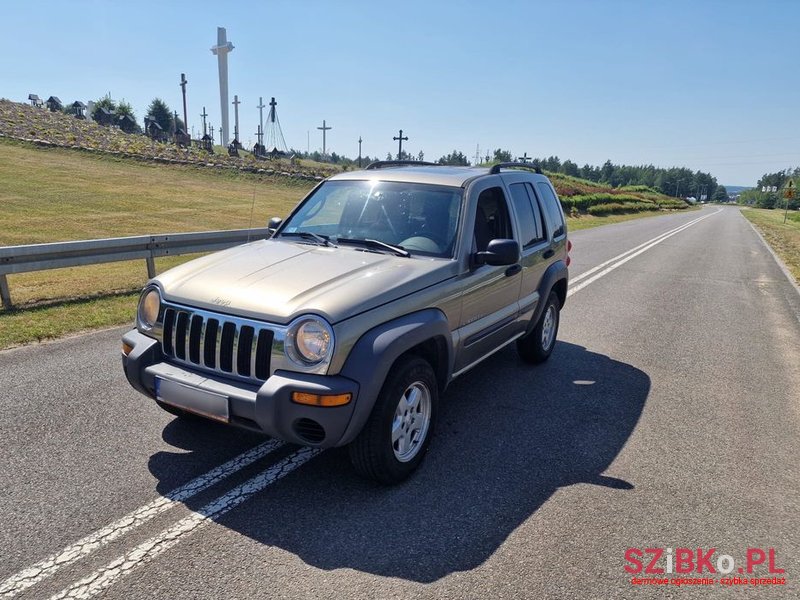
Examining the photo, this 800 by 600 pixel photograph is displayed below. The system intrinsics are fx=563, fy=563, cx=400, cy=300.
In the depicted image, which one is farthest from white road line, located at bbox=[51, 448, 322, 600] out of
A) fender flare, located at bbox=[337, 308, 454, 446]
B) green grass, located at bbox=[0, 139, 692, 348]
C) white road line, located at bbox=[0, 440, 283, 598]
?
green grass, located at bbox=[0, 139, 692, 348]

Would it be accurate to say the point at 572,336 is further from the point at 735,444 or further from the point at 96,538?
the point at 96,538

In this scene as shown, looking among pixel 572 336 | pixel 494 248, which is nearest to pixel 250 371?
pixel 494 248

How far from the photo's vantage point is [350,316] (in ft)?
10.5

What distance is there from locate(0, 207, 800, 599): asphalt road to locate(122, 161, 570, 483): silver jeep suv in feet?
1.54

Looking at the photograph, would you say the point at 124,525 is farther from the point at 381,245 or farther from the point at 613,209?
the point at 613,209

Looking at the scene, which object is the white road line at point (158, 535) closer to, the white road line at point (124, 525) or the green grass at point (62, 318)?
the white road line at point (124, 525)

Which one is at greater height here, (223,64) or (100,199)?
(223,64)

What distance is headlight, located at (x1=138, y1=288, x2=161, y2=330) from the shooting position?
3707 millimetres

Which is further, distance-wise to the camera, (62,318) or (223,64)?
(223,64)

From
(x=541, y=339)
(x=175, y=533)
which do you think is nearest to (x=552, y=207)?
(x=541, y=339)

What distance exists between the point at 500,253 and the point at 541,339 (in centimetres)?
218

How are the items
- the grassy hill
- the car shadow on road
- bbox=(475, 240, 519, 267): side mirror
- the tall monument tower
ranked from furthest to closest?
the tall monument tower
the grassy hill
bbox=(475, 240, 519, 267): side mirror
the car shadow on road

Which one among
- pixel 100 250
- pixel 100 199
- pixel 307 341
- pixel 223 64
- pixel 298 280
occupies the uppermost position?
pixel 223 64

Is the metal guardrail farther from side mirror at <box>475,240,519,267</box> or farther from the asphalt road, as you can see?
side mirror at <box>475,240,519,267</box>
